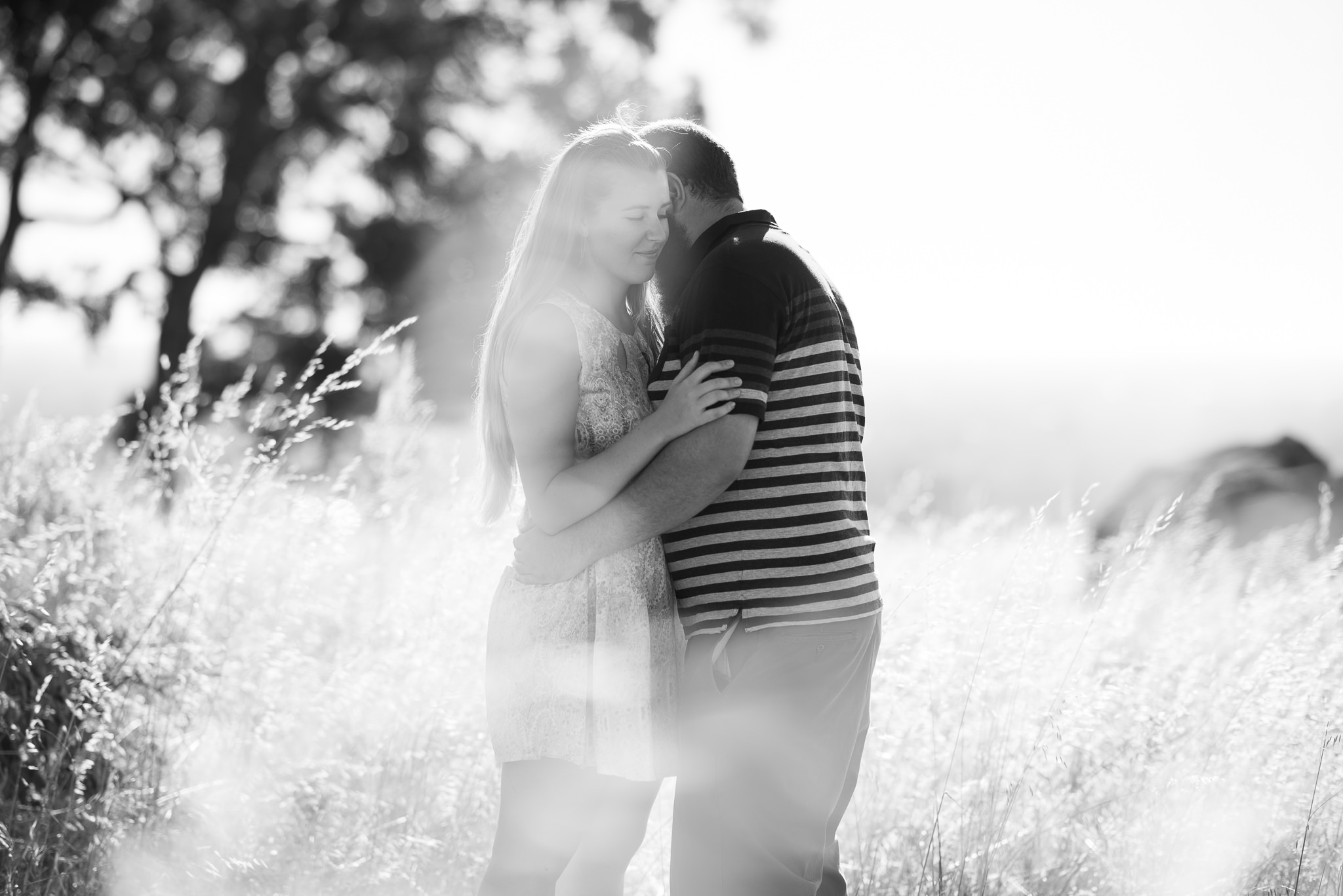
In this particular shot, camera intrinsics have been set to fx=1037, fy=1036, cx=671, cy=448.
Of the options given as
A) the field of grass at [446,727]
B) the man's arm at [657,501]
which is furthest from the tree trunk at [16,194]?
the man's arm at [657,501]

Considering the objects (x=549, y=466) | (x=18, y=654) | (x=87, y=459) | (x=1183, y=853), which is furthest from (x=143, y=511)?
(x=1183, y=853)

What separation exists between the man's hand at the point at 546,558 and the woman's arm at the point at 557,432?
2cm

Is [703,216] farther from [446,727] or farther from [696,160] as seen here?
[446,727]

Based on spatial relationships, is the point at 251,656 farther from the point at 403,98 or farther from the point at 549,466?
the point at 403,98

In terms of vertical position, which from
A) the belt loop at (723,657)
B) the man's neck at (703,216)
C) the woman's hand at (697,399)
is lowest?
the belt loop at (723,657)

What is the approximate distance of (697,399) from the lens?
190 cm

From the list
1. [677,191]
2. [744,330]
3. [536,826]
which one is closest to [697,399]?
[744,330]

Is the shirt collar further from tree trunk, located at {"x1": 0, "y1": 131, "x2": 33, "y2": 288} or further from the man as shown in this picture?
tree trunk, located at {"x1": 0, "y1": 131, "x2": 33, "y2": 288}

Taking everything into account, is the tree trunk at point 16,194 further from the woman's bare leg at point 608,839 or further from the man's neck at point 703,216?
the woman's bare leg at point 608,839

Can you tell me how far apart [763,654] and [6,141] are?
1017cm

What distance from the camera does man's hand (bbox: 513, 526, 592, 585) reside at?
2.02m

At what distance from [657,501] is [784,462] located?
0.26m

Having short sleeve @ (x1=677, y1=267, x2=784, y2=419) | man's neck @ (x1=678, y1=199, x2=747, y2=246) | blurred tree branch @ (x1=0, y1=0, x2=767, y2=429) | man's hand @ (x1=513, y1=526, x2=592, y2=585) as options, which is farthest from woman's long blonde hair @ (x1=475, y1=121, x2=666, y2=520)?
blurred tree branch @ (x1=0, y1=0, x2=767, y2=429)

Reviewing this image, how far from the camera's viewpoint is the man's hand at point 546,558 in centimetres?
202
